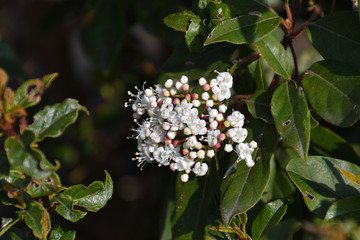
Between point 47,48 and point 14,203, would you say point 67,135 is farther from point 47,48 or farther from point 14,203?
point 14,203

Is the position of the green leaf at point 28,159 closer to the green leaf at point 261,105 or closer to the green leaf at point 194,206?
the green leaf at point 194,206

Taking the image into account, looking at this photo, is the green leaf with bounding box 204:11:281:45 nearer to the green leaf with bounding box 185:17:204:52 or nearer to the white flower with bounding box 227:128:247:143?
the green leaf with bounding box 185:17:204:52

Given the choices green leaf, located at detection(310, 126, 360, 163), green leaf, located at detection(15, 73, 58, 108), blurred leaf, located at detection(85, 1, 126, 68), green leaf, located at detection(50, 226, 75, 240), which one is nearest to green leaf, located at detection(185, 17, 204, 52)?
green leaf, located at detection(15, 73, 58, 108)

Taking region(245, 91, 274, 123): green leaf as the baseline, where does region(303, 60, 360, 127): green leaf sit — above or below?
above

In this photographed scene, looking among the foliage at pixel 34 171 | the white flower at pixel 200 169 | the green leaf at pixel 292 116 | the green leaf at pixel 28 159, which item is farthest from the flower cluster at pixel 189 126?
the green leaf at pixel 28 159

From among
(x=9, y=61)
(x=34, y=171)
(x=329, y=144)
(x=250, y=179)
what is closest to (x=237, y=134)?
(x=250, y=179)

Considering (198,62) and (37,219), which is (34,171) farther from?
(198,62)

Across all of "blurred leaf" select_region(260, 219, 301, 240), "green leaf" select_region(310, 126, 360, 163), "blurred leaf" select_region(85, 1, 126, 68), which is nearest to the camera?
"blurred leaf" select_region(260, 219, 301, 240)
